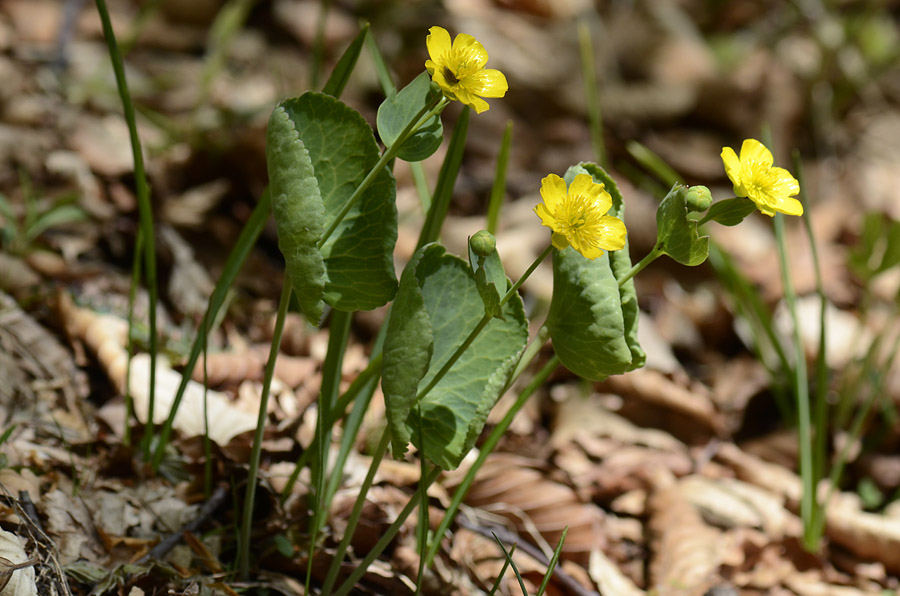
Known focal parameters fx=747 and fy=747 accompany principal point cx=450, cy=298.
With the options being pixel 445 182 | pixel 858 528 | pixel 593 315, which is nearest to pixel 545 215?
pixel 593 315

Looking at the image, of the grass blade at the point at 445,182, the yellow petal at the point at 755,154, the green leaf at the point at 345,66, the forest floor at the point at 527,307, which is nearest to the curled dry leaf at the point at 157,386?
the forest floor at the point at 527,307

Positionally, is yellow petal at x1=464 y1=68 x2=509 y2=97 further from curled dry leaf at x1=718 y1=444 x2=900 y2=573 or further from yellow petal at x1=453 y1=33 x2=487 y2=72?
curled dry leaf at x1=718 y1=444 x2=900 y2=573

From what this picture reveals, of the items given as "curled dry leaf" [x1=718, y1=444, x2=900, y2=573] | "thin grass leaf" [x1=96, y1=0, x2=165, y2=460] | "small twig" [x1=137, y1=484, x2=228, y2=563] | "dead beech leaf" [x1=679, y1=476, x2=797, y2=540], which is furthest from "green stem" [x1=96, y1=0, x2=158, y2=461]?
"curled dry leaf" [x1=718, y1=444, x2=900, y2=573]

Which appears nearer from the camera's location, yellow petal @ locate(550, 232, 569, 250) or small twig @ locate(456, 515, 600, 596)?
yellow petal @ locate(550, 232, 569, 250)

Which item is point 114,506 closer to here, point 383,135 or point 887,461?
point 383,135

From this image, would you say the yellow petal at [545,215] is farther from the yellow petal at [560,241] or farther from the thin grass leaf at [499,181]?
the thin grass leaf at [499,181]

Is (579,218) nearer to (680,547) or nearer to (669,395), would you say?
(680,547)
